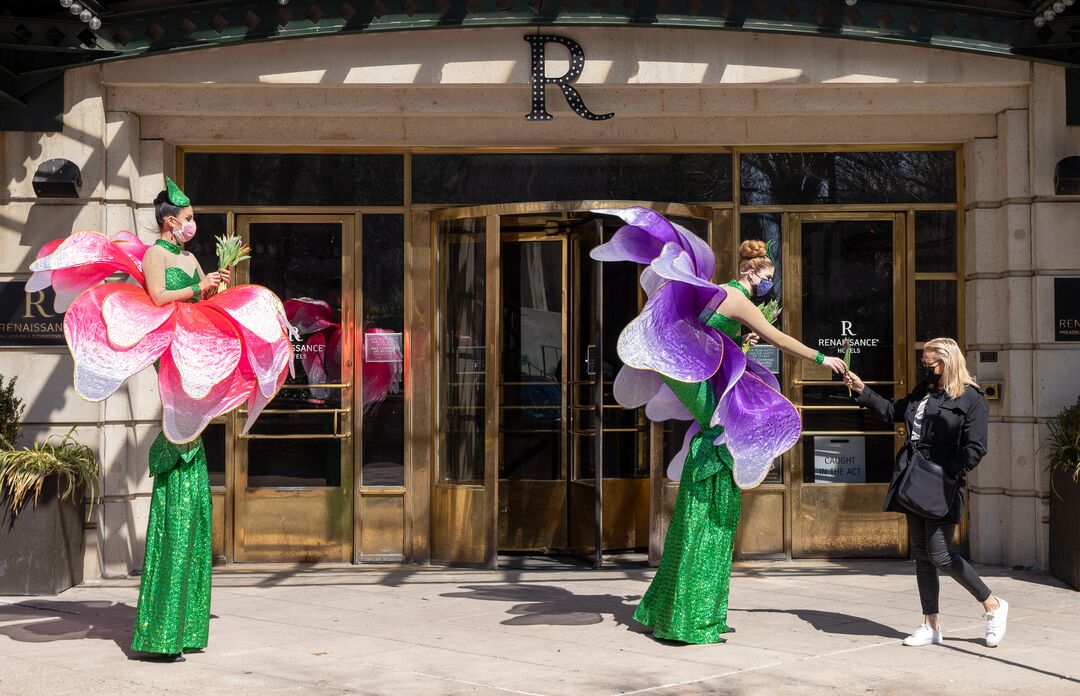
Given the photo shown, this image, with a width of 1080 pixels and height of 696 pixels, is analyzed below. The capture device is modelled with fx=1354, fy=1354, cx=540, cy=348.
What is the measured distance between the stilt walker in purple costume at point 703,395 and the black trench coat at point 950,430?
598mm

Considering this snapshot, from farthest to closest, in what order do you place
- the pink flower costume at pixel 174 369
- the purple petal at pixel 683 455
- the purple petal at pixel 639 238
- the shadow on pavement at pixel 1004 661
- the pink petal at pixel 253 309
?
the purple petal at pixel 683 455 → the purple petal at pixel 639 238 → the pink petal at pixel 253 309 → the pink flower costume at pixel 174 369 → the shadow on pavement at pixel 1004 661

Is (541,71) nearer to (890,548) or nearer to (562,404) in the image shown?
(562,404)

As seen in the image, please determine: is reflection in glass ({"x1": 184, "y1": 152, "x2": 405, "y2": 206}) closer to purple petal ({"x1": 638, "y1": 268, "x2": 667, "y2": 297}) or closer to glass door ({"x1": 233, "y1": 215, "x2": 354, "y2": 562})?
glass door ({"x1": 233, "y1": 215, "x2": 354, "y2": 562})

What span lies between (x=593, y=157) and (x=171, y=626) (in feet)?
17.6

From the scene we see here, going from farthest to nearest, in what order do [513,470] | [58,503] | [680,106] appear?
1. [513,470]
2. [680,106]
3. [58,503]

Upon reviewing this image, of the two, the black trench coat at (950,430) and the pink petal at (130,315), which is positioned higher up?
the pink petal at (130,315)

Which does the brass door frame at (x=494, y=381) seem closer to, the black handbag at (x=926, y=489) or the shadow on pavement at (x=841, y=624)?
the shadow on pavement at (x=841, y=624)

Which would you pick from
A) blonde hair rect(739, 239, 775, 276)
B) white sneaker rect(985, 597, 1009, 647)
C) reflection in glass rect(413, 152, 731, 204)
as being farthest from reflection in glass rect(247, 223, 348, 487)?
white sneaker rect(985, 597, 1009, 647)

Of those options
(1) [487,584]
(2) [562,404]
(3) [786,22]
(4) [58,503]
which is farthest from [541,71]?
(4) [58,503]

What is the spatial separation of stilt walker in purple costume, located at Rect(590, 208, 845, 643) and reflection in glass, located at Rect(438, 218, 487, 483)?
301 centimetres

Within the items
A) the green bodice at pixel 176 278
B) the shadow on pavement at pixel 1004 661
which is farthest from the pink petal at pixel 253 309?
the shadow on pavement at pixel 1004 661

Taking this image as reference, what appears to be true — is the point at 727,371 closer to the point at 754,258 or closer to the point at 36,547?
the point at 754,258

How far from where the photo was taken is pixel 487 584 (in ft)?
32.3

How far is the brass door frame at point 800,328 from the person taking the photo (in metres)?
10.8
